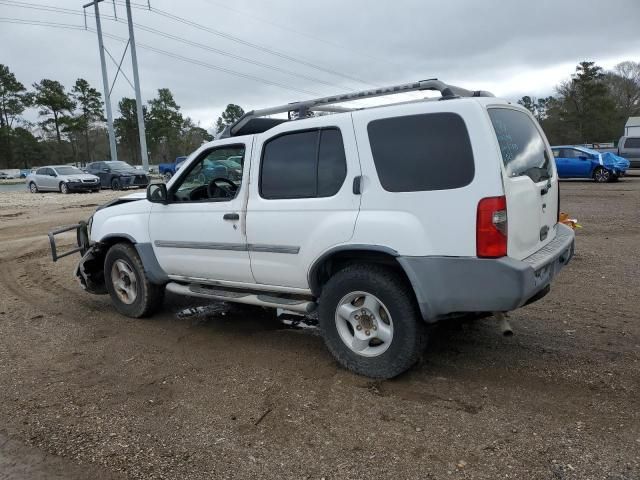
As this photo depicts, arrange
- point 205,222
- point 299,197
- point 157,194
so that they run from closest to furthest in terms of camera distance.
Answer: point 299,197
point 205,222
point 157,194

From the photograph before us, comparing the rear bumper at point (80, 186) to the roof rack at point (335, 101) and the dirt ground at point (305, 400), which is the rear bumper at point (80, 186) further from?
the roof rack at point (335, 101)

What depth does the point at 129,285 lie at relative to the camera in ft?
18.9

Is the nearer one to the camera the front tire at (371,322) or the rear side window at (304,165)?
the front tire at (371,322)

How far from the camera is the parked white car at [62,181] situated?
2702 cm

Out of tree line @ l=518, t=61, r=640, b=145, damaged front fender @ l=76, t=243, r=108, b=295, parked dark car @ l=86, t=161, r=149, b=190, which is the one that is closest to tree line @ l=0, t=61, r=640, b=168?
tree line @ l=518, t=61, r=640, b=145

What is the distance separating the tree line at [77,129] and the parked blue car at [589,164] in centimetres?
4992

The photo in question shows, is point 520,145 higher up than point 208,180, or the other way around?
point 520,145

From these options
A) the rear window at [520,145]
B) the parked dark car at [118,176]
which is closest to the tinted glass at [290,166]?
the rear window at [520,145]

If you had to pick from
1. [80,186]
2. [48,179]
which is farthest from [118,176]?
[48,179]

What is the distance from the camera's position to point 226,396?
3.75 m

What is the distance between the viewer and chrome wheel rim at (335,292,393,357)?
12.4ft

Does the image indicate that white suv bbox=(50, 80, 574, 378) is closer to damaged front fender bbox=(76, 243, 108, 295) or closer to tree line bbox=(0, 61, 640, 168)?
damaged front fender bbox=(76, 243, 108, 295)

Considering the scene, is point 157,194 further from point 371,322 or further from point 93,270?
point 371,322

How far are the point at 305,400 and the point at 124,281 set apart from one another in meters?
3.07
